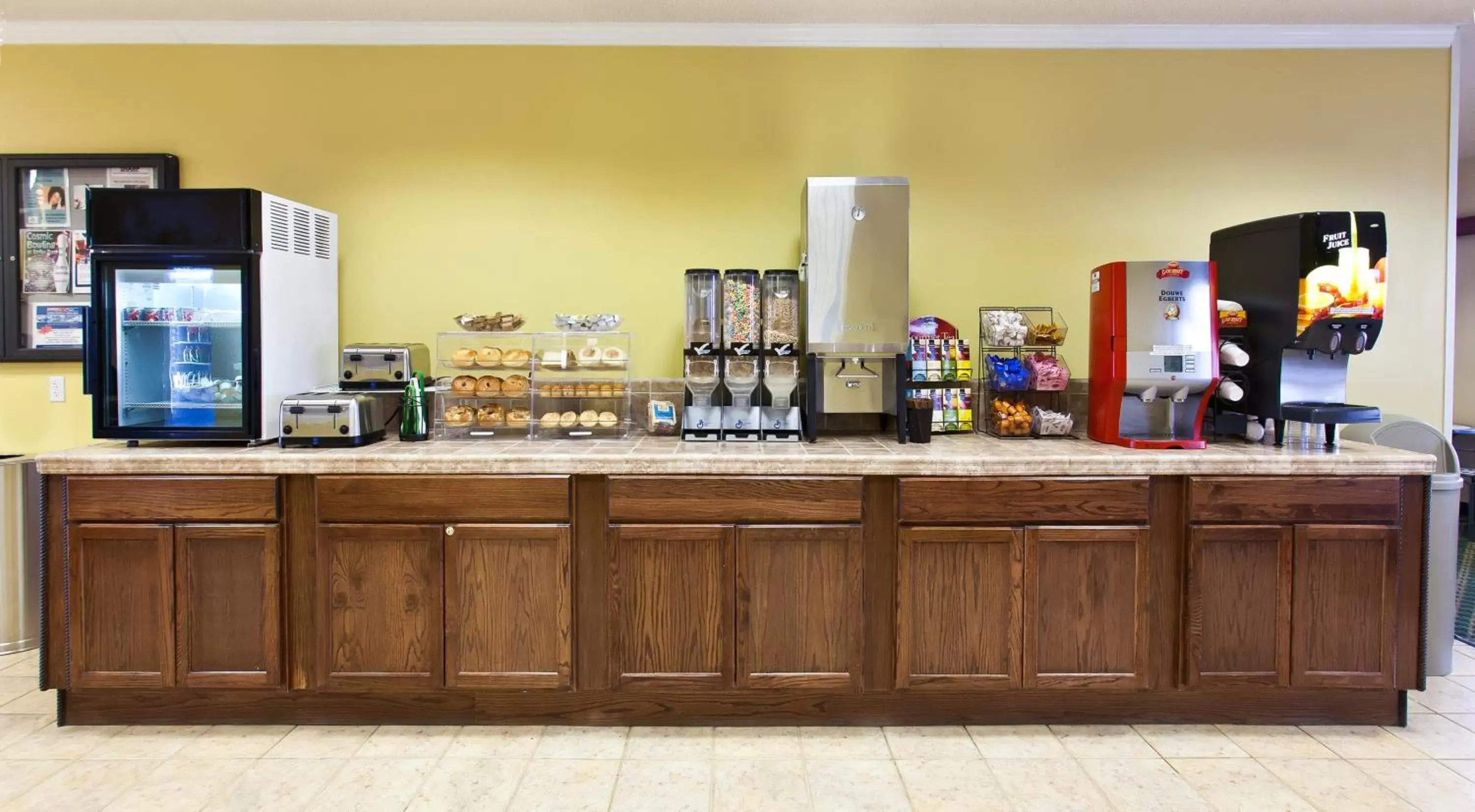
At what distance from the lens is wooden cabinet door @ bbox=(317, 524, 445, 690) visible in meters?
2.57

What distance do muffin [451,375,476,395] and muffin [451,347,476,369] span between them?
51 mm

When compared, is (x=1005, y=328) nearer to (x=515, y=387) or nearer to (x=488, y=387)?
(x=515, y=387)

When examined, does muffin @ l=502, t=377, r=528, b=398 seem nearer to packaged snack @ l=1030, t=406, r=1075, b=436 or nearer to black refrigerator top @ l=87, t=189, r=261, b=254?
black refrigerator top @ l=87, t=189, r=261, b=254

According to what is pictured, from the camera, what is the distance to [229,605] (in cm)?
257

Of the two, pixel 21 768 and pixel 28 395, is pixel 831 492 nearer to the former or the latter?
pixel 21 768

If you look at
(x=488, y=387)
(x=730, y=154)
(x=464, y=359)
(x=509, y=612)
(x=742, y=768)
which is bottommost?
(x=742, y=768)

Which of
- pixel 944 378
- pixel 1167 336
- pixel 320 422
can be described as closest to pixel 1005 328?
pixel 944 378

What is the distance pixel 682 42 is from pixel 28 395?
3288 mm

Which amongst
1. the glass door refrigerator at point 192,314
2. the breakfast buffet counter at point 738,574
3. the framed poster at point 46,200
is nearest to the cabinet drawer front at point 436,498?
the breakfast buffet counter at point 738,574

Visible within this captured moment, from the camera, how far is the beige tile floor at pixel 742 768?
2188mm

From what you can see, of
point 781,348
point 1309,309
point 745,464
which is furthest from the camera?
point 781,348

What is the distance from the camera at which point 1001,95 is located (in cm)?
334

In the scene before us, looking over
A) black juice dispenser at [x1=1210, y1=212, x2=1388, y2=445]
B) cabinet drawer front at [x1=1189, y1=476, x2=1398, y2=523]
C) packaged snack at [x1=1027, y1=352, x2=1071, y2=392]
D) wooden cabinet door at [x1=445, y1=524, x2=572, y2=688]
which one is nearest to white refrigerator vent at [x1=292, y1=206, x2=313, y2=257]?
wooden cabinet door at [x1=445, y1=524, x2=572, y2=688]

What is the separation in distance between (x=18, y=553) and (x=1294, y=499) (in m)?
4.98
